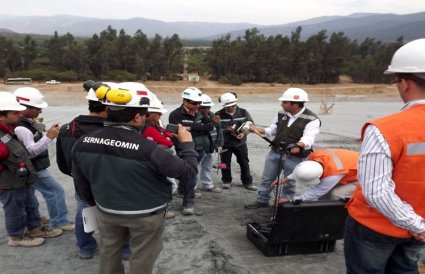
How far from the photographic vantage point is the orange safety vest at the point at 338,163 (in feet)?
12.6

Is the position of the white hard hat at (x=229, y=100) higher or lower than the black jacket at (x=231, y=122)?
higher

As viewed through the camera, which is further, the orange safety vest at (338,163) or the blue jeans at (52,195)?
the blue jeans at (52,195)

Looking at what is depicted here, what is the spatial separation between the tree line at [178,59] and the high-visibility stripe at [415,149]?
30865 mm

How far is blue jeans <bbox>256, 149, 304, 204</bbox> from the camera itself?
5.09 metres

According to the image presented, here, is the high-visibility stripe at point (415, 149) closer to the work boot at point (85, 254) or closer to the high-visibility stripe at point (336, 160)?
the high-visibility stripe at point (336, 160)

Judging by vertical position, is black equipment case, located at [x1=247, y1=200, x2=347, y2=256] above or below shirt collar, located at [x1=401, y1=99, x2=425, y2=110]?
below

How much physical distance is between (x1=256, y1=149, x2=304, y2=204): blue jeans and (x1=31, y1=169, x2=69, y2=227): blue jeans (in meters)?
2.73

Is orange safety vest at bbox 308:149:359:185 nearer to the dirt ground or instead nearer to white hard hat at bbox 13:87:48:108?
the dirt ground

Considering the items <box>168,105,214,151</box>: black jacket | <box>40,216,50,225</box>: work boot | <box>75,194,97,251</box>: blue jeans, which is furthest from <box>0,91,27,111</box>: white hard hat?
<box>168,105,214,151</box>: black jacket

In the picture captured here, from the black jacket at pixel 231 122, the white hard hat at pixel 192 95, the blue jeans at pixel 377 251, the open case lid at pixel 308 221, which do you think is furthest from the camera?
the black jacket at pixel 231 122

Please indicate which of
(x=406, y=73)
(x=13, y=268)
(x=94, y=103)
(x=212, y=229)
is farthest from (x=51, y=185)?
(x=406, y=73)

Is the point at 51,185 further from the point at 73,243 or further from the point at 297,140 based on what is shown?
the point at 297,140

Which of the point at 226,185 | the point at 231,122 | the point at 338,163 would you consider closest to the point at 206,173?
the point at 226,185

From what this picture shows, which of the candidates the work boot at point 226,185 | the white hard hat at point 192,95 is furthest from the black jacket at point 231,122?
the white hard hat at point 192,95
